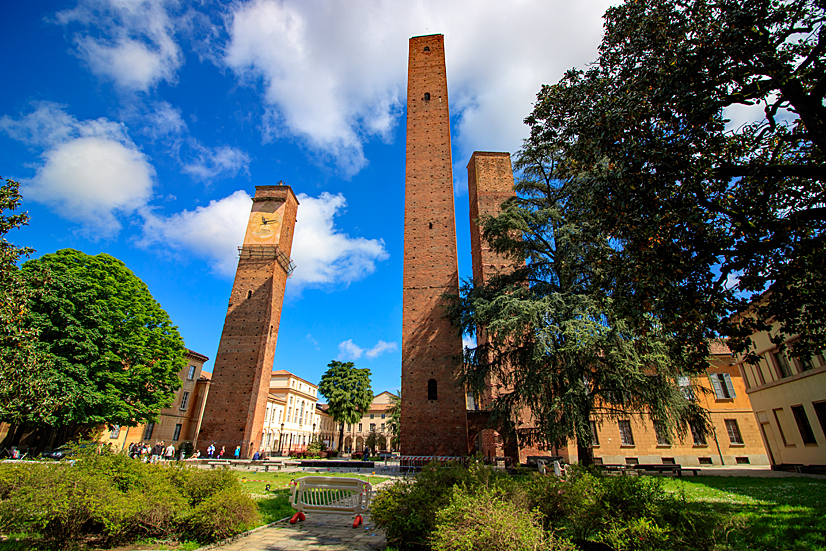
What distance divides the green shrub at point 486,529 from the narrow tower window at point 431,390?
57.1 ft

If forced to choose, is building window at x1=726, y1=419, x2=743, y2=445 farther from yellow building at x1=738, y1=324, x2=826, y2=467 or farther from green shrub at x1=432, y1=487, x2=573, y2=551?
green shrub at x1=432, y1=487, x2=573, y2=551

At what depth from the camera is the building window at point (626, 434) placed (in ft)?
74.5

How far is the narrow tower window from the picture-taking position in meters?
21.2

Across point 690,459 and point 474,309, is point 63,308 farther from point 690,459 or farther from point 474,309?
point 690,459

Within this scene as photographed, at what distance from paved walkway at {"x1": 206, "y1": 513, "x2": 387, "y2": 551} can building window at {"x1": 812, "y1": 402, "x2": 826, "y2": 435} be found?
19.2 metres

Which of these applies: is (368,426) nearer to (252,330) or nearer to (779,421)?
(252,330)

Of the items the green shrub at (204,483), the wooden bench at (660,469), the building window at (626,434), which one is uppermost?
the building window at (626,434)

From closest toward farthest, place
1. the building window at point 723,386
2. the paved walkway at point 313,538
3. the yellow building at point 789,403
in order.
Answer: the paved walkway at point 313,538 < the yellow building at point 789,403 < the building window at point 723,386

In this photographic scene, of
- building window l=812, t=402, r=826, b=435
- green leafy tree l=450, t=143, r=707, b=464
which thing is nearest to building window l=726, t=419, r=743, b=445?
building window l=812, t=402, r=826, b=435

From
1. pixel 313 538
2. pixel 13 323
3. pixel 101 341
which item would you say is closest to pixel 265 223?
pixel 101 341

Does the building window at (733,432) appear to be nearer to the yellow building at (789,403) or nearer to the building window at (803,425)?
the yellow building at (789,403)

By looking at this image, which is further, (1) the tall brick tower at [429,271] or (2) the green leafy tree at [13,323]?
(1) the tall brick tower at [429,271]

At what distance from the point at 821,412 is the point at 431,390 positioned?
54.3 feet

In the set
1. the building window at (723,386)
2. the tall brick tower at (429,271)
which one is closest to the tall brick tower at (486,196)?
the tall brick tower at (429,271)
